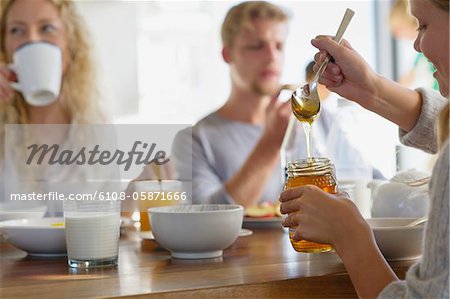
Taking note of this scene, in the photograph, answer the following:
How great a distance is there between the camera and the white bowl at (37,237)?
4.26 feet

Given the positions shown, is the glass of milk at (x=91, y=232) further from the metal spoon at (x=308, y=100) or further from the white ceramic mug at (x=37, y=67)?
the white ceramic mug at (x=37, y=67)

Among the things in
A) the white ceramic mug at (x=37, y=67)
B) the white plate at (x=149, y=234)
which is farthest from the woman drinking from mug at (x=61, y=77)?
the white plate at (x=149, y=234)

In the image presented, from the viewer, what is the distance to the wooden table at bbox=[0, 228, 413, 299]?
1011 mm

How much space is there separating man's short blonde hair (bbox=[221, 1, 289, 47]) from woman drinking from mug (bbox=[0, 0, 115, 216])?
57cm

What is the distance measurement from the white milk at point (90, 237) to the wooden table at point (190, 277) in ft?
0.11

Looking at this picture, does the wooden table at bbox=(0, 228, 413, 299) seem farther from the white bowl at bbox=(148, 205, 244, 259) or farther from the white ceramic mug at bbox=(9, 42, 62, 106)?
the white ceramic mug at bbox=(9, 42, 62, 106)

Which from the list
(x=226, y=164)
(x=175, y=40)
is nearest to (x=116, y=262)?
(x=226, y=164)

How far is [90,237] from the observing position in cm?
121

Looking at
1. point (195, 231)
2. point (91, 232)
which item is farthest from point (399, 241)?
point (91, 232)

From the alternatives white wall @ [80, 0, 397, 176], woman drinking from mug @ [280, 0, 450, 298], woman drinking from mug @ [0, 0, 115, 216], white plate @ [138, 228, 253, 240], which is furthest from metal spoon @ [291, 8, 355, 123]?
white wall @ [80, 0, 397, 176]

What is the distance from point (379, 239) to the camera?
120cm

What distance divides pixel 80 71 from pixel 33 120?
0.27 metres

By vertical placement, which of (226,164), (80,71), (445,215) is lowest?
(226,164)

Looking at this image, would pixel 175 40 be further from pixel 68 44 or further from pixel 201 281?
pixel 201 281
